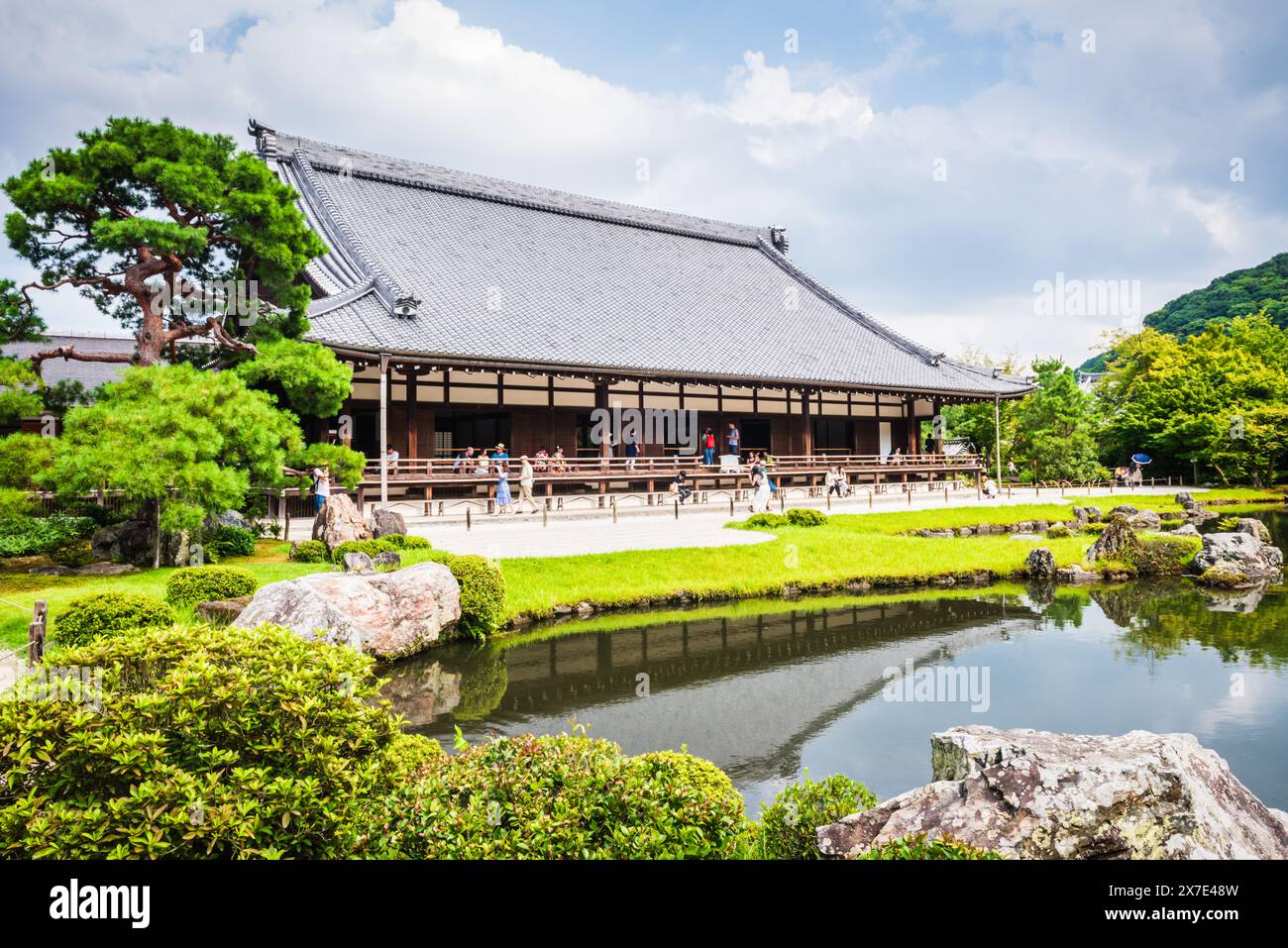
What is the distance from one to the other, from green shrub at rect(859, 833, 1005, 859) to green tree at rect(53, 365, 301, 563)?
11898 millimetres

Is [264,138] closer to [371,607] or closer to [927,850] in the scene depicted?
[371,607]

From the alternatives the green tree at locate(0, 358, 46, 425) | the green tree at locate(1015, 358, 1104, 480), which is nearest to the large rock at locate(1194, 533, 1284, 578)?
the green tree at locate(1015, 358, 1104, 480)

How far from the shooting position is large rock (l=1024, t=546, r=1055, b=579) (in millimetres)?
17438

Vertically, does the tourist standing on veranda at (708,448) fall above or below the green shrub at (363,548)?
above

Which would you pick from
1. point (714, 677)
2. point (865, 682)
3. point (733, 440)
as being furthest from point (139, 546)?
point (733, 440)

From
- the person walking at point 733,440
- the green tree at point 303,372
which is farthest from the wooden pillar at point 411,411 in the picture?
the person walking at point 733,440

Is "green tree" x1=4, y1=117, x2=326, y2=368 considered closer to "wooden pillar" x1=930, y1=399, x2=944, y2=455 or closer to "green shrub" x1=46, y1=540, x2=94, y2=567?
"green shrub" x1=46, y1=540, x2=94, y2=567

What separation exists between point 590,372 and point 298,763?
69.5 feet

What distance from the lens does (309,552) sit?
14617 millimetres

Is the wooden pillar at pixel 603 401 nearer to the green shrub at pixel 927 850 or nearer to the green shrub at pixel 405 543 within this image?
the green shrub at pixel 405 543

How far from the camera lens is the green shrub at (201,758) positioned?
3.24 m

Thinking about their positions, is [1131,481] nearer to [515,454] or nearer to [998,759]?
[515,454]

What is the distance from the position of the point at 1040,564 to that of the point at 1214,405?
2977 centimetres

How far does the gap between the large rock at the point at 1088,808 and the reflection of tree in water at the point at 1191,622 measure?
8.61 meters
